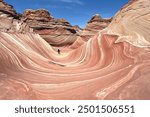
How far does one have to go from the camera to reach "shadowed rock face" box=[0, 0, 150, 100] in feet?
21.5

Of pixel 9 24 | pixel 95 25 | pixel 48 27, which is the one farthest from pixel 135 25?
pixel 48 27

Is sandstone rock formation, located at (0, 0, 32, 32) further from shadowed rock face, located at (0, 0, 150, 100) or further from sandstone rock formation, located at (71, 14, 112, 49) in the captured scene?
sandstone rock formation, located at (71, 14, 112, 49)

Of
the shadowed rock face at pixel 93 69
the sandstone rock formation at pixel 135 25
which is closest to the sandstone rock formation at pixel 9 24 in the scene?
the shadowed rock face at pixel 93 69

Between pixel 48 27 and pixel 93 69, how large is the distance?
26.4m

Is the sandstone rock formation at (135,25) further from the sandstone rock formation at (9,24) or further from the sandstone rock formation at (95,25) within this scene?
the sandstone rock formation at (95,25)

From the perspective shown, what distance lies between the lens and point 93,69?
8945 millimetres

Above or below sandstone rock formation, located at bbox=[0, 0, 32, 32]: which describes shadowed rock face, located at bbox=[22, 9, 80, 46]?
above

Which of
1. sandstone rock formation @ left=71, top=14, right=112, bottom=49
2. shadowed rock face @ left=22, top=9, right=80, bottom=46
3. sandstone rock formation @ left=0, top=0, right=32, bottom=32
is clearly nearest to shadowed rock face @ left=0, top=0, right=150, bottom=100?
sandstone rock formation @ left=0, top=0, right=32, bottom=32

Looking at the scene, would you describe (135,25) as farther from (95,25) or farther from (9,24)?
(95,25)

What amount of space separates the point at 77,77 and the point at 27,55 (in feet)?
10.5

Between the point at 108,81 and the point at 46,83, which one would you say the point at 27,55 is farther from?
the point at 108,81

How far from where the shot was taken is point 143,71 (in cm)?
748

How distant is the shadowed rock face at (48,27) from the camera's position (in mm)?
32903

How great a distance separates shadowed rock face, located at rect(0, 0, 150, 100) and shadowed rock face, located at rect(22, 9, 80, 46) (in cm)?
Answer: 2024
